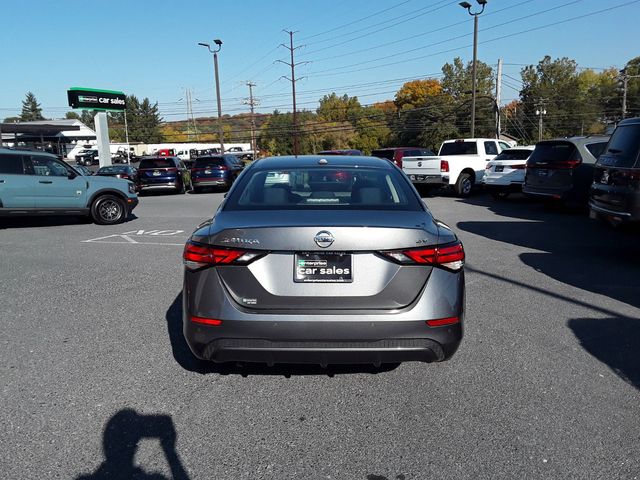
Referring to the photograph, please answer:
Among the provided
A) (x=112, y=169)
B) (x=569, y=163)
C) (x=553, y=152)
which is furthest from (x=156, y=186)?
(x=569, y=163)

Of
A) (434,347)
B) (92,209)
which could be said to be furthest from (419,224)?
(92,209)

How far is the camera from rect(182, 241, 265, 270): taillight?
3053 millimetres

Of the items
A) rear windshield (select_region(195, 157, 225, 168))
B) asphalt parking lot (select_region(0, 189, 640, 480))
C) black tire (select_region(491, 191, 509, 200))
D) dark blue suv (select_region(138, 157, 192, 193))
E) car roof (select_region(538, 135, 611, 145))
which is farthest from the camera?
rear windshield (select_region(195, 157, 225, 168))

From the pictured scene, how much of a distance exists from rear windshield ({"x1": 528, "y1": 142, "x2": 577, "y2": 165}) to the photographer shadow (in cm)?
1193

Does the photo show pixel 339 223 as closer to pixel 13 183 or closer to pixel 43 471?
pixel 43 471

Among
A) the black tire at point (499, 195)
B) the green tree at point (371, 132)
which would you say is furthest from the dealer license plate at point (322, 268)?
the green tree at point (371, 132)

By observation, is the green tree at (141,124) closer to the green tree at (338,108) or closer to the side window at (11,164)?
the green tree at (338,108)

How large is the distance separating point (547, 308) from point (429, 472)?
132 inches

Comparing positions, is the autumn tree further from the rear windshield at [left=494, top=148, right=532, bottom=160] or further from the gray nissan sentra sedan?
the gray nissan sentra sedan

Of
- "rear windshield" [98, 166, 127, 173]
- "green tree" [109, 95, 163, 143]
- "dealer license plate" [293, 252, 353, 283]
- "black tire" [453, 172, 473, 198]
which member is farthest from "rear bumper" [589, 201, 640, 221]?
"green tree" [109, 95, 163, 143]

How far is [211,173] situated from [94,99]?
1162cm

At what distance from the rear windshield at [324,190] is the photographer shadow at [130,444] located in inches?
57.9

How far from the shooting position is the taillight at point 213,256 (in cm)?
305

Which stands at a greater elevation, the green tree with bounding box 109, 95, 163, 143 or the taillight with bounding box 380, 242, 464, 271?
the green tree with bounding box 109, 95, 163, 143
